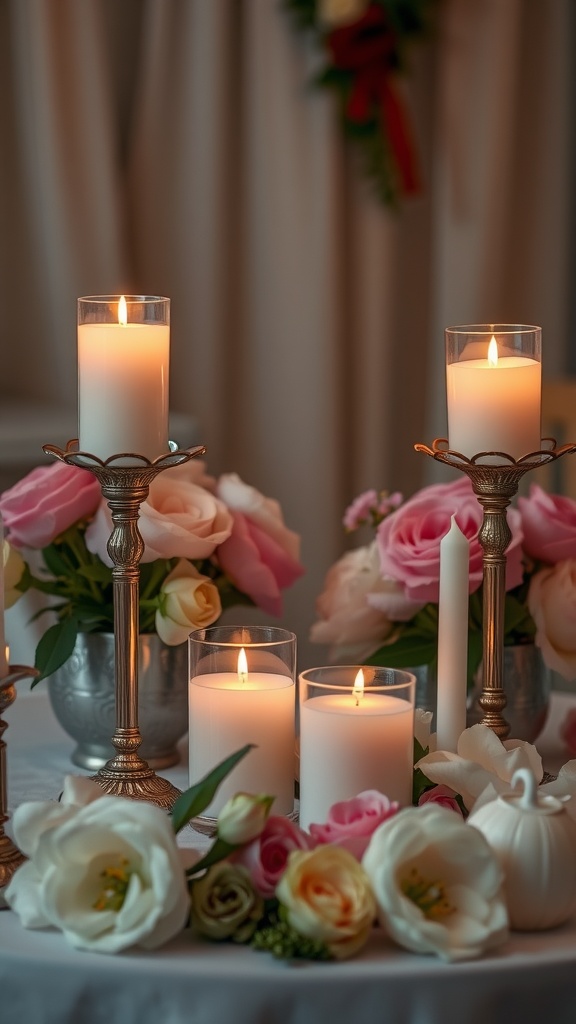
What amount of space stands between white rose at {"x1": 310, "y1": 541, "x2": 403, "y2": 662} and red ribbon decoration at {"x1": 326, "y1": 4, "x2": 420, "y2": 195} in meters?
1.51

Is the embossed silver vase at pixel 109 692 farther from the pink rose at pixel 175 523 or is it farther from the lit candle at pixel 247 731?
the lit candle at pixel 247 731

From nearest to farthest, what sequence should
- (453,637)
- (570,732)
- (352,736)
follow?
(352,736) → (453,637) → (570,732)

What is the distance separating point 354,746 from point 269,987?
0.18 metres

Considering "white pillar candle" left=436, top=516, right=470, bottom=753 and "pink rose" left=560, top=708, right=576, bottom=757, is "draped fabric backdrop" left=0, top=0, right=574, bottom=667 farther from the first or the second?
"white pillar candle" left=436, top=516, right=470, bottom=753

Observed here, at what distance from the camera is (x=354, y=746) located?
867mm

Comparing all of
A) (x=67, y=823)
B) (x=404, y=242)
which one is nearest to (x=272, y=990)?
(x=67, y=823)

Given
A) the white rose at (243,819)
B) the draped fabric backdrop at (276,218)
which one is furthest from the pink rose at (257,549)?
the draped fabric backdrop at (276,218)

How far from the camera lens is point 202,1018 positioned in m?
0.74

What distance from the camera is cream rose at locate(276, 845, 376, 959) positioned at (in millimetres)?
744

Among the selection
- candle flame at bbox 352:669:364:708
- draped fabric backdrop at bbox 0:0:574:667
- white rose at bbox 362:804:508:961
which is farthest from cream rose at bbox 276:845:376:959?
draped fabric backdrop at bbox 0:0:574:667

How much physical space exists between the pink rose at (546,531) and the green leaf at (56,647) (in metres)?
0.42

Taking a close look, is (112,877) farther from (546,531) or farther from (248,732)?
(546,531)

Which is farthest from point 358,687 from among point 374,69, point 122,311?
point 374,69

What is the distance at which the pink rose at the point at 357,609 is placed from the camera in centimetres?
123
